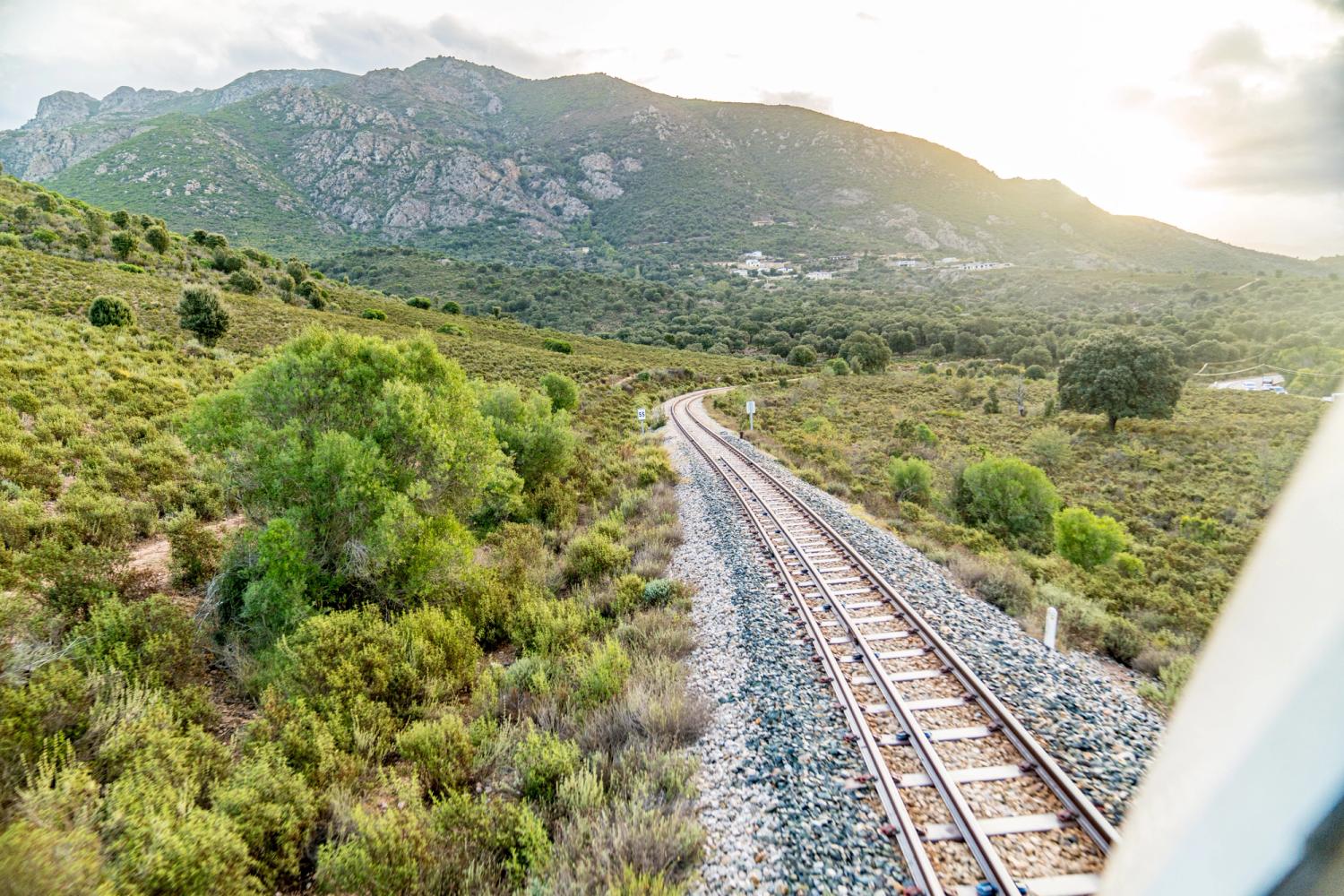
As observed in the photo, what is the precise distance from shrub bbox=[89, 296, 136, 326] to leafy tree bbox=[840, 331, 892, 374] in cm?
6344

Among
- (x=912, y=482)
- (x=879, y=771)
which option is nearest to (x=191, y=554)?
(x=879, y=771)

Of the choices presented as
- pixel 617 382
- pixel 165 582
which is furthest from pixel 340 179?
pixel 165 582

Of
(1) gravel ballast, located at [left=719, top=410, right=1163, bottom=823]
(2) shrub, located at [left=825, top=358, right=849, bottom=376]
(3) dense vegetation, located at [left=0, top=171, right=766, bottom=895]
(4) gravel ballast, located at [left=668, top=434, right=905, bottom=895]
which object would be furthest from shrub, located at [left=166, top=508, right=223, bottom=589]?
(2) shrub, located at [left=825, top=358, right=849, bottom=376]

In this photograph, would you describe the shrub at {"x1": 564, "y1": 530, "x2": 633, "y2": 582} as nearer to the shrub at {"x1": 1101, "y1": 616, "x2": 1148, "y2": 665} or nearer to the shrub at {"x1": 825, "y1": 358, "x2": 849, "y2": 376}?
the shrub at {"x1": 1101, "y1": 616, "x2": 1148, "y2": 665}

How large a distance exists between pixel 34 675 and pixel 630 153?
20454cm

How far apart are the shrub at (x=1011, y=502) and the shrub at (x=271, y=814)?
61.3 feet

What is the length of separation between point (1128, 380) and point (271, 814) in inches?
1859

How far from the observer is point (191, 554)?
9.88 meters

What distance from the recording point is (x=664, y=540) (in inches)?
506

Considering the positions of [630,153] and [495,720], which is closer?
[495,720]

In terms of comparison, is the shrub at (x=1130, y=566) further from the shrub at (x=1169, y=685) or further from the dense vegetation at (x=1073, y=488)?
the shrub at (x=1169, y=685)

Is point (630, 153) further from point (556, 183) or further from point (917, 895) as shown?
point (917, 895)

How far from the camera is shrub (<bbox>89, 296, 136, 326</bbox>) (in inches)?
961

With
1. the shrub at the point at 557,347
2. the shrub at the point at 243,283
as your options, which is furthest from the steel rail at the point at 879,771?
the shrub at the point at 243,283
